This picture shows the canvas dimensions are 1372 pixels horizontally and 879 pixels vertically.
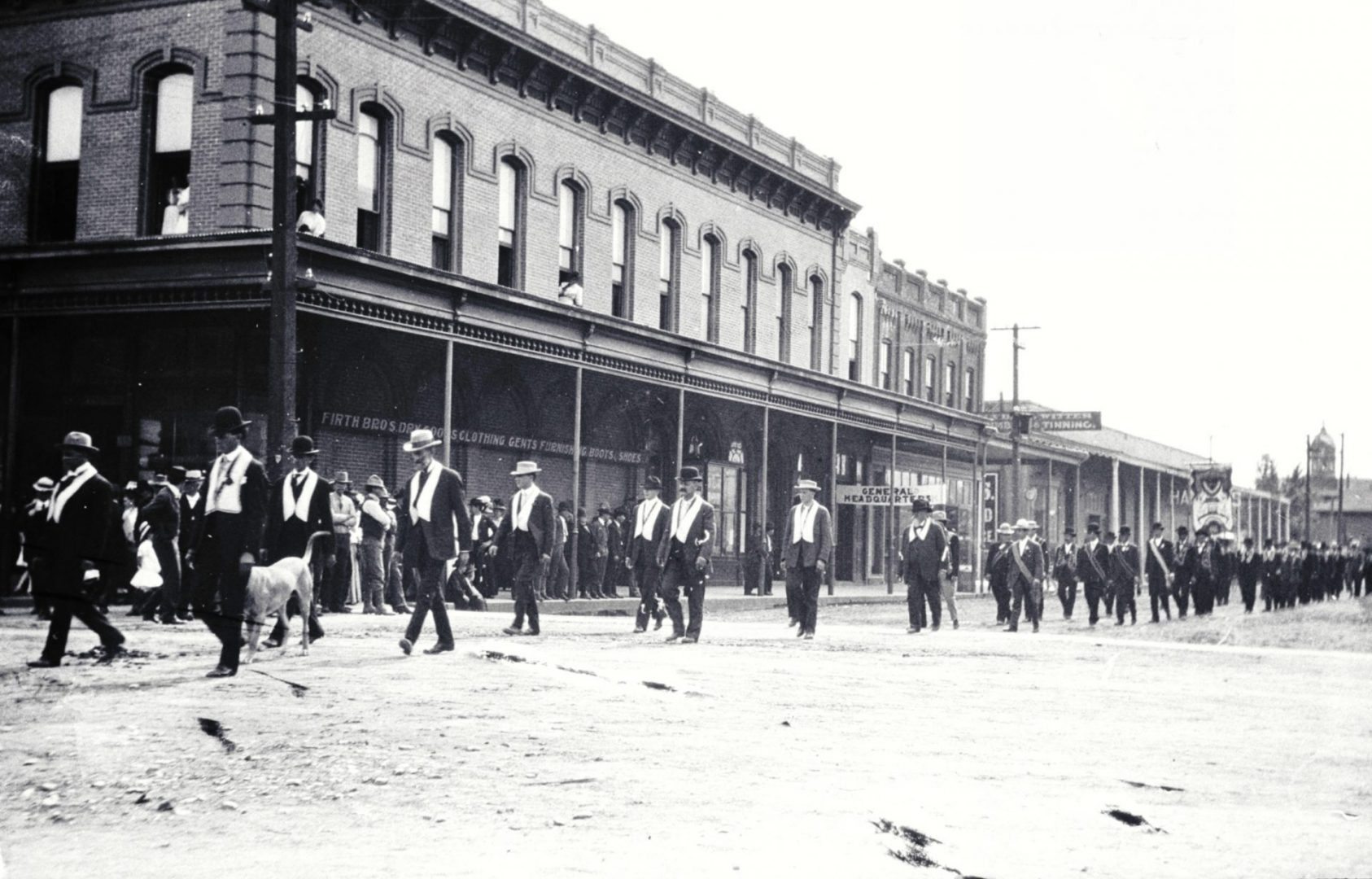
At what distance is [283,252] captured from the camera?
46.5ft

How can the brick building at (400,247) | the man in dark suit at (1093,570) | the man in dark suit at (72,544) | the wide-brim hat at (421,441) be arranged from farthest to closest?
the man in dark suit at (1093,570) < the brick building at (400,247) < the wide-brim hat at (421,441) < the man in dark suit at (72,544)

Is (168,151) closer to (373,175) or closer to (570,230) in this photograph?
(373,175)

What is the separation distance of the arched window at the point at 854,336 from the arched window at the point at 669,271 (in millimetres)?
9434

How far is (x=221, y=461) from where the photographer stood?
10.6m

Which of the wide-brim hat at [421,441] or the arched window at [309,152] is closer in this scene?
the wide-brim hat at [421,441]

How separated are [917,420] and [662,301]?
8983 mm

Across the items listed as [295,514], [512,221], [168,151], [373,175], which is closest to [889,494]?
[512,221]

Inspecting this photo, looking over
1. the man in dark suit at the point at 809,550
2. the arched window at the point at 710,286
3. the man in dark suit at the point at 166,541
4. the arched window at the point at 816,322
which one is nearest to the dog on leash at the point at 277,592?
the man in dark suit at the point at 166,541

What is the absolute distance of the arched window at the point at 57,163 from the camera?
20812mm

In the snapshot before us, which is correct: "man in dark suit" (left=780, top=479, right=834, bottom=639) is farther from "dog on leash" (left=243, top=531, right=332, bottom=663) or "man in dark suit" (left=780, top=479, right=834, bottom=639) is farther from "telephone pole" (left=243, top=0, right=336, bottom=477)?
"dog on leash" (left=243, top=531, right=332, bottom=663)

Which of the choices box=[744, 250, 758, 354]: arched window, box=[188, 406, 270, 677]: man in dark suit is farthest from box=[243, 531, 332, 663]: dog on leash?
Answer: box=[744, 250, 758, 354]: arched window

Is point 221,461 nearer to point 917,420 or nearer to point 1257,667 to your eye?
point 1257,667

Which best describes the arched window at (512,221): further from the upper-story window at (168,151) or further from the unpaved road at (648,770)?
the unpaved road at (648,770)

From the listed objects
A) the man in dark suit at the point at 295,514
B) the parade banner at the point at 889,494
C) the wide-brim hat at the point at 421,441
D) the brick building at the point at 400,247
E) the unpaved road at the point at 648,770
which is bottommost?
the unpaved road at the point at 648,770
